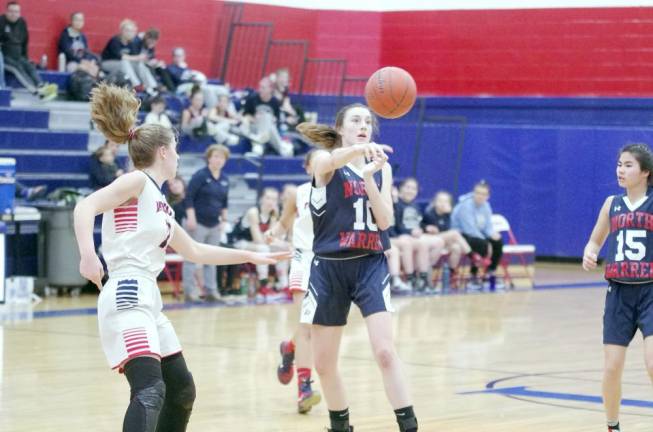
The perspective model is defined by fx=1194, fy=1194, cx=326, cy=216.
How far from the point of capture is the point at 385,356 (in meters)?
5.86

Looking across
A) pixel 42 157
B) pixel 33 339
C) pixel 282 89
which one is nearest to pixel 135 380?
pixel 33 339

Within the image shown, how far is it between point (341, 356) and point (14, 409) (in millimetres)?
3284

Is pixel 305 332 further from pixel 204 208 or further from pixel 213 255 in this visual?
pixel 204 208

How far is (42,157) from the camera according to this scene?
1498 centimetres

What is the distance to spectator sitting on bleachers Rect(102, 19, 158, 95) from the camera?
A: 17016 millimetres

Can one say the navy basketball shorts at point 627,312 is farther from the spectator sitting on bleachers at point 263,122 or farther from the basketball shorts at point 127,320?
the spectator sitting on bleachers at point 263,122

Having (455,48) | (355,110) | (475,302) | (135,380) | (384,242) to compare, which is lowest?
(475,302)

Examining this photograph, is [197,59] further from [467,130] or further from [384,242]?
[384,242]

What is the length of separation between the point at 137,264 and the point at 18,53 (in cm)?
1174

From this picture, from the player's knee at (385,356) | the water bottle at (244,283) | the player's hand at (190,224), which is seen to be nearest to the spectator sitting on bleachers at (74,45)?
the player's hand at (190,224)

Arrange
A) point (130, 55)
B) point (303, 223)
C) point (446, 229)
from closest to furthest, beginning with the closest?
point (303, 223)
point (446, 229)
point (130, 55)

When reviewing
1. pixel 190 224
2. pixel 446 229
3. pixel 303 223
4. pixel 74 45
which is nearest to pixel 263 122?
pixel 74 45

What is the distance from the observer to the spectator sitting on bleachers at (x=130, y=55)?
17.0 meters

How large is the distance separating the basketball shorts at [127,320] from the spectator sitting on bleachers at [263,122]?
12.5 metres
